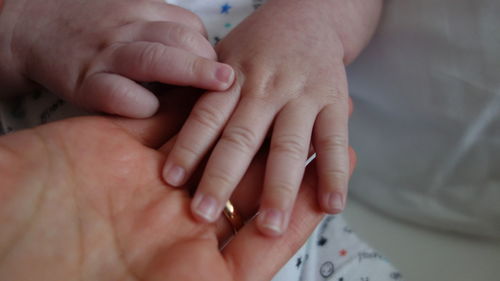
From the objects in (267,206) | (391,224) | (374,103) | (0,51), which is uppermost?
(0,51)

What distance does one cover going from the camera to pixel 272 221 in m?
0.53

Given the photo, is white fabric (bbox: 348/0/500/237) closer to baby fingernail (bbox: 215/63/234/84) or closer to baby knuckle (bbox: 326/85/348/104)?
baby knuckle (bbox: 326/85/348/104)

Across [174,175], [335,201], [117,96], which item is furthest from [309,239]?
[117,96]

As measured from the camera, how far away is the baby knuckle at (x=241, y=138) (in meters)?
0.57

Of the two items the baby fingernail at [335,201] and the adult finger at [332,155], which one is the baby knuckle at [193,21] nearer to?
the adult finger at [332,155]

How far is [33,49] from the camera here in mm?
694

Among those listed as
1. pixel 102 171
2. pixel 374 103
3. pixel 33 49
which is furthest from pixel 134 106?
pixel 374 103

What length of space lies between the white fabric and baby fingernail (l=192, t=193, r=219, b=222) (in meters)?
0.49

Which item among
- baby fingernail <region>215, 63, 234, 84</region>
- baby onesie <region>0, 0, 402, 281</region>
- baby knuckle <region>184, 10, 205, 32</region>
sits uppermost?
baby knuckle <region>184, 10, 205, 32</region>

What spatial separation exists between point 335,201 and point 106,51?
414 mm

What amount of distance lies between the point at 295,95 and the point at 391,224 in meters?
0.45

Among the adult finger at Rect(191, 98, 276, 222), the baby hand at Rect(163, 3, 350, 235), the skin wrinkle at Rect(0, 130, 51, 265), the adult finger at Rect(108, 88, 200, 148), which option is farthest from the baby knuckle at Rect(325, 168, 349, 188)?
the skin wrinkle at Rect(0, 130, 51, 265)

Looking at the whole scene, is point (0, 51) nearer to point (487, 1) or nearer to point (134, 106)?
point (134, 106)

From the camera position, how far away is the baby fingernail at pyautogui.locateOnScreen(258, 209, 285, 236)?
21.0 inches
